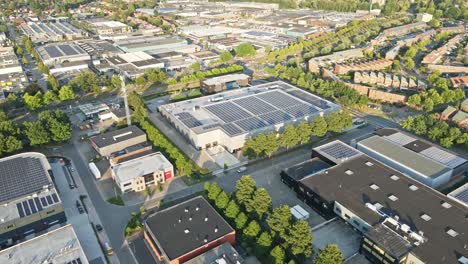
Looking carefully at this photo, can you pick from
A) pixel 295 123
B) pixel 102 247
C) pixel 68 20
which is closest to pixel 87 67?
pixel 295 123

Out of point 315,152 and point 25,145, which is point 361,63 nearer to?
point 315,152

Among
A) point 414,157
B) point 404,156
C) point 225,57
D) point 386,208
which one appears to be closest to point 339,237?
point 386,208

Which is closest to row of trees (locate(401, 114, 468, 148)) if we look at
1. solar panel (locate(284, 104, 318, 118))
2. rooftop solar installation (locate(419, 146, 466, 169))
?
rooftop solar installation (locate(419, 146, 466, 169))

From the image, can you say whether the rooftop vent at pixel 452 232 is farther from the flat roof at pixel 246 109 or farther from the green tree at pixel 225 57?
the green tree at pixel 225 57

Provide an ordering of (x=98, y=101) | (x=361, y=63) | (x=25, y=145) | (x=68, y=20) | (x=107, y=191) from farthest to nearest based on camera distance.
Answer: (x=68, y=20)
(x=361, y=63)
(x=98, y=101)
(x=25, y=145)
(x=107, y=191)

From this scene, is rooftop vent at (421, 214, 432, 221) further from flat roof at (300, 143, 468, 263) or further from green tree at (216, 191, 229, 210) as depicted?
green tree at (216, 191, 229, 210)

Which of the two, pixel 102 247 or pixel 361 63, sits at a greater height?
pixel 361 63
